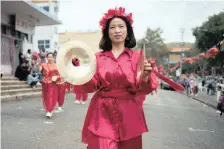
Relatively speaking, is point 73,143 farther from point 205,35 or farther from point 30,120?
point 205,35

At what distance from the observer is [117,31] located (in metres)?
3.28

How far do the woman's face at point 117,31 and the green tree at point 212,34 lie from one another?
75.7ft

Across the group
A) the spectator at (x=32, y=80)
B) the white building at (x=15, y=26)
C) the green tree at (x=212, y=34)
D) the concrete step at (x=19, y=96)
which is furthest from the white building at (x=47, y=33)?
the concrete step at (x=19, y=96)

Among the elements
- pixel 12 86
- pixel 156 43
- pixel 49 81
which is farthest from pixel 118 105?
pixel 156 43

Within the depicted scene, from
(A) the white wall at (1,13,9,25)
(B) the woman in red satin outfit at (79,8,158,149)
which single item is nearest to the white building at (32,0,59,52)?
(A) the white wall at (1,13,9,25)

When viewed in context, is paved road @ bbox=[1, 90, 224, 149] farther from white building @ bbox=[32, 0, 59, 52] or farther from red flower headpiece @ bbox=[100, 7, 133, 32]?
white building @ bbox=[32, 0, 59, 52]

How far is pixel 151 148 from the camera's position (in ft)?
18.6

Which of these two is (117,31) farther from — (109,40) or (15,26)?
(15,26)

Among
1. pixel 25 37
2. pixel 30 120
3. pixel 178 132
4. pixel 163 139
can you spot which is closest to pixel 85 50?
pixel 163 139

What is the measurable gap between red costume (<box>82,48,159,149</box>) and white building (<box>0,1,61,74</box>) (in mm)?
15466

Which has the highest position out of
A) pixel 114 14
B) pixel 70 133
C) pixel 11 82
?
pixel 114 14

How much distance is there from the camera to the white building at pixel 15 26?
19.0m

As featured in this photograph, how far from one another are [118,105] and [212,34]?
83.3ft

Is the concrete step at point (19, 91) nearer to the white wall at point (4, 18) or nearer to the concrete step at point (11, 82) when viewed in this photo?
the concrete step at point (11, 82)
